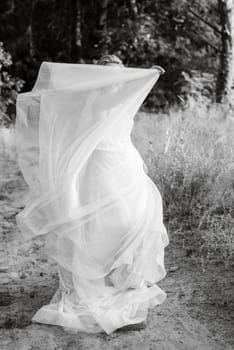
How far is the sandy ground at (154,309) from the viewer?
11.7ft

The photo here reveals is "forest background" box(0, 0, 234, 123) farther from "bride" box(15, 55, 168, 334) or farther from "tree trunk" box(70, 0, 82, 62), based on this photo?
"bride" box(15, 55, 168, 334)

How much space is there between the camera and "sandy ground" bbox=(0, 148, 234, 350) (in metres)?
3.57

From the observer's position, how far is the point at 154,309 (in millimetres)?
4070

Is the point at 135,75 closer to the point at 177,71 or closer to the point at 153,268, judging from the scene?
the point at 153,268

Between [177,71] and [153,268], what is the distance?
8.29 metres

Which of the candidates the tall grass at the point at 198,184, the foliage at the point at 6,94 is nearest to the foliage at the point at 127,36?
the foliage at the point at 6,94

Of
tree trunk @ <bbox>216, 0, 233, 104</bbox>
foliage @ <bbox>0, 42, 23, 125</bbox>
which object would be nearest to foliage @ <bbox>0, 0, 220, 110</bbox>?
tree trunk @ <bbox>216, 0, 233, 104</bbox>

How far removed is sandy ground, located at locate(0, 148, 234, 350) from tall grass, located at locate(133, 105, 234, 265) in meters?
0.18

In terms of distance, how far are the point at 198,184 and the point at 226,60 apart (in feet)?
15.7

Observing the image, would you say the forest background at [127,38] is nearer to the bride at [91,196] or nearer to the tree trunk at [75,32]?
the tree trunk at [75,32]

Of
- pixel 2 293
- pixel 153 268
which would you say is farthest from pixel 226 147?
pixel 2 293

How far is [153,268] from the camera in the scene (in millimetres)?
3867

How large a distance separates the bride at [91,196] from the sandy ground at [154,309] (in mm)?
125

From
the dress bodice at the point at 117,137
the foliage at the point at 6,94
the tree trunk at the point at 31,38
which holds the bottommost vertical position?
the foliage at the point at 6,94
